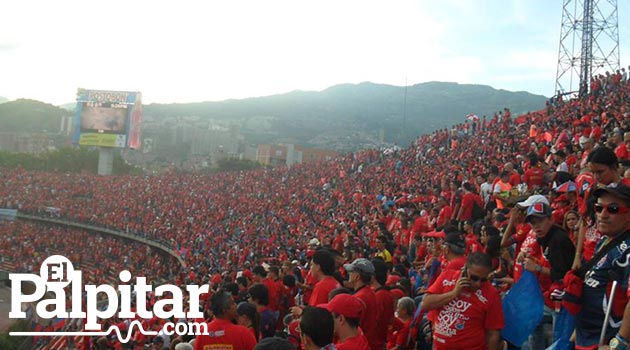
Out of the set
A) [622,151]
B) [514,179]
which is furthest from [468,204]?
[622,151]

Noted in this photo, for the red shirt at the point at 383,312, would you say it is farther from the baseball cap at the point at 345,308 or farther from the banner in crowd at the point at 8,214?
the banner in crowd at the point at 8,214

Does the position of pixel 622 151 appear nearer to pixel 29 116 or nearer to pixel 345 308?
pixel 345 308

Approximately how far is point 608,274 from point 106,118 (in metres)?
51.0

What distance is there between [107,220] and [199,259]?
53.9ft

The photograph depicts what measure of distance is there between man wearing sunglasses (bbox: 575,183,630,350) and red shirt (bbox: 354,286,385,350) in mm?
2050

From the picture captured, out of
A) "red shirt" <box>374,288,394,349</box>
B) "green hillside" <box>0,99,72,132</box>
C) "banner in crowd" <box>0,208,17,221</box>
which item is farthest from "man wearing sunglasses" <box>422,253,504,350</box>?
"green hillside" <box>0,99,72,132</box>

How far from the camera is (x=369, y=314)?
5.09 meters

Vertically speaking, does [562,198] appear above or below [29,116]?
below

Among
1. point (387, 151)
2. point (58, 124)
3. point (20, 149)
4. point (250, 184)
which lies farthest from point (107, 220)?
point (58, 124)

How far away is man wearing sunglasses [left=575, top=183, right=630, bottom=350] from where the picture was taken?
2941 mm

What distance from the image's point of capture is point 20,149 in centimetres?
11269

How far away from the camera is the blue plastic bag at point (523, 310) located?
389 cm

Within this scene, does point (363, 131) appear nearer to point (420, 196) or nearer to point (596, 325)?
point (420, 196)

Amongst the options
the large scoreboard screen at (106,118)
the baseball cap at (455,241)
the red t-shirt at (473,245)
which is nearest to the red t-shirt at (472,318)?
the baseball cap at (455,241)
